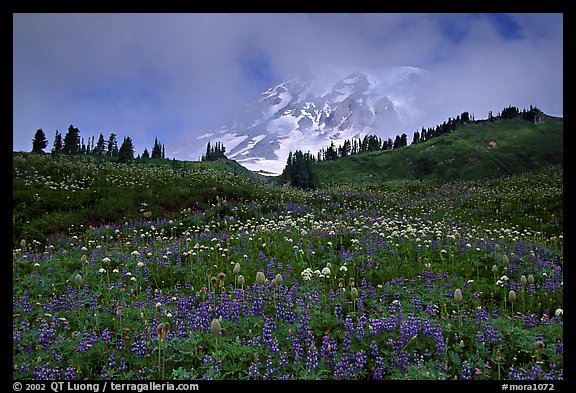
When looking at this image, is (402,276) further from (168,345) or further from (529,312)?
(168,345)

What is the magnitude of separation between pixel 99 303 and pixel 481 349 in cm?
551

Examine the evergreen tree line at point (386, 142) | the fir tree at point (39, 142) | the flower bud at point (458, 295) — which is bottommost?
the flower bud at point (458, 295)

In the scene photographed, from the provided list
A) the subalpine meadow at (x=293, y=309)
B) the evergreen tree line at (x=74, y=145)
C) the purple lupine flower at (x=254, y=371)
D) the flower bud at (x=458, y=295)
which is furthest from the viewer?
the evergreen tree line at (x=74, y=145)

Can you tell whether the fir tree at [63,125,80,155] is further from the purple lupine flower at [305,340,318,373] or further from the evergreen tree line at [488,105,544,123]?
the evergreen tree line at [488,105,544,123]

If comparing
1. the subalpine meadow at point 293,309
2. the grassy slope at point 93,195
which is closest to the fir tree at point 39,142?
→ the grassy slope at point 93,195

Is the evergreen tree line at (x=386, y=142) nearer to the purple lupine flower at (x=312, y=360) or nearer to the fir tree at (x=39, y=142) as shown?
the fir tree at (x=39, y=142)

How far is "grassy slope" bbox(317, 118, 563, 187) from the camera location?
92.1 meters

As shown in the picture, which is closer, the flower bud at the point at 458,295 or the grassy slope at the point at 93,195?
the flower bud at the point at 458,295

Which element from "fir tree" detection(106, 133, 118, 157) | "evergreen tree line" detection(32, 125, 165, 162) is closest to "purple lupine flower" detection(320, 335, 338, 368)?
"evergreen tree line" detection(32, 125, 165, 162)

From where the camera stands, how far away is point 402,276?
259 inches

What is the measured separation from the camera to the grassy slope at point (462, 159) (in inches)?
3625

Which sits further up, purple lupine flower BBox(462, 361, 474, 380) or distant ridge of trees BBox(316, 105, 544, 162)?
distant ridge of trees BBox(316, 105, 544, 162)
